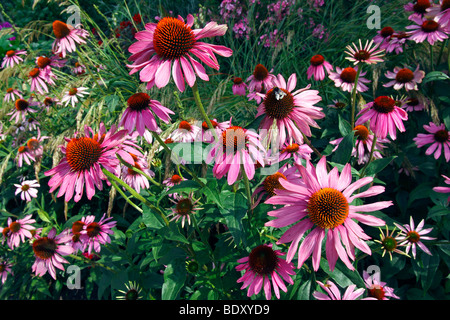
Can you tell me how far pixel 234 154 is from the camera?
0.91 meters

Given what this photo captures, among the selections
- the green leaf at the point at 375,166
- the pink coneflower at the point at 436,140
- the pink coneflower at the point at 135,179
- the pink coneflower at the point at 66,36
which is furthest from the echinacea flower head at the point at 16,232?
the pink coneflower at the point at 436,140

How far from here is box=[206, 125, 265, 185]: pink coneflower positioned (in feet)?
2.92

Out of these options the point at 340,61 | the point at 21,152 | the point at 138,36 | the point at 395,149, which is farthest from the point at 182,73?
the point at 340,61

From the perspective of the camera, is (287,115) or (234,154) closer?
(234,154)

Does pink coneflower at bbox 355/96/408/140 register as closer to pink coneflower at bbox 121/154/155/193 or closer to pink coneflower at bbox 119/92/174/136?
pink coneflower at bbox 119/92/174/136

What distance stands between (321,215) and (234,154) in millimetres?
304

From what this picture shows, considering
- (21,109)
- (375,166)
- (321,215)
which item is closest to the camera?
(321,215)

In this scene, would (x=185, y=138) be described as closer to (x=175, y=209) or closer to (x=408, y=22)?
(x=175, y=209)

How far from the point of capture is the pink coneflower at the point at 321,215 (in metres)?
0.86

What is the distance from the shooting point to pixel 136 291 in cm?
145

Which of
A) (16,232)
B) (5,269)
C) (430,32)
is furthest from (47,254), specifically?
(430,32)

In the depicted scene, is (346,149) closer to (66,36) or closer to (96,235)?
(96,235)

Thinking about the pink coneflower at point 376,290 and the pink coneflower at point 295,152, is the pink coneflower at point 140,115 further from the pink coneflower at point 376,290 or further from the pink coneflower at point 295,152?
the pink coneflower at point 376,290

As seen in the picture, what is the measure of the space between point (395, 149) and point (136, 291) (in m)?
1.58
